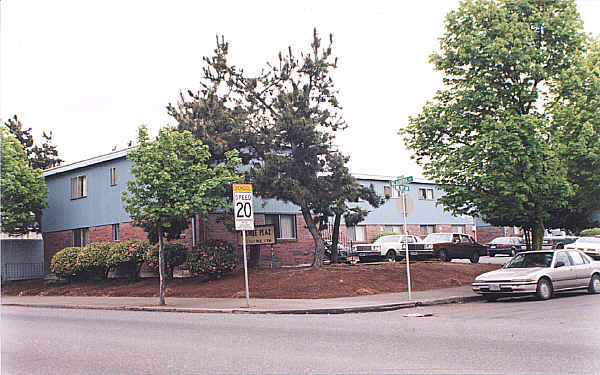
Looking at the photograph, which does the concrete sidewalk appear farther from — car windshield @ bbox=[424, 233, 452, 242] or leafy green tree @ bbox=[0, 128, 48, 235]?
car windshield @ bbox=[424, 233, 452, 242]

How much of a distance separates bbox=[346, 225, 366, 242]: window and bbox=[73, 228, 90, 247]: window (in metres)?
16.2

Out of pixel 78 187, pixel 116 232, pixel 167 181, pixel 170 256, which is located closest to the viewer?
pixel 167 181

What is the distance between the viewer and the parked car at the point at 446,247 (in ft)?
98.4

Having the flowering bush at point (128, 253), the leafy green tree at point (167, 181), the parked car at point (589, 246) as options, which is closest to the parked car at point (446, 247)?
the parked car at point (589, 246)

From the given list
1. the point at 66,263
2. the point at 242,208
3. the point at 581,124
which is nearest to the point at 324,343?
the point at 242,208

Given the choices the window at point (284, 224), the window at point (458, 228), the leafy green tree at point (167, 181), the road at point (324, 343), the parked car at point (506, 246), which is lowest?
the road at point (324, 343)

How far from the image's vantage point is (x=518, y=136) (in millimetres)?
18281

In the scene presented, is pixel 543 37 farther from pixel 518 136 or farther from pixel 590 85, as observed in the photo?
pixel 518 136

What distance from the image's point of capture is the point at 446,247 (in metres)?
30.1

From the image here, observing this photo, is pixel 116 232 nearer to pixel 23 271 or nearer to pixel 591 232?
pixel 23 271

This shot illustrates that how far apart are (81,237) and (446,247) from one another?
19317 mm

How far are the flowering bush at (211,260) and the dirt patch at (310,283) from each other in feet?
1.51

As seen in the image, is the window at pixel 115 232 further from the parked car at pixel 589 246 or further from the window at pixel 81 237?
the parked car at pixel 589 246

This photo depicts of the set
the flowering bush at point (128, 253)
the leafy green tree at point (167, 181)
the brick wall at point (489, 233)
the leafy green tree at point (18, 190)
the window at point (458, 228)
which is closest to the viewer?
the leafy green tree at point (167, 181)
